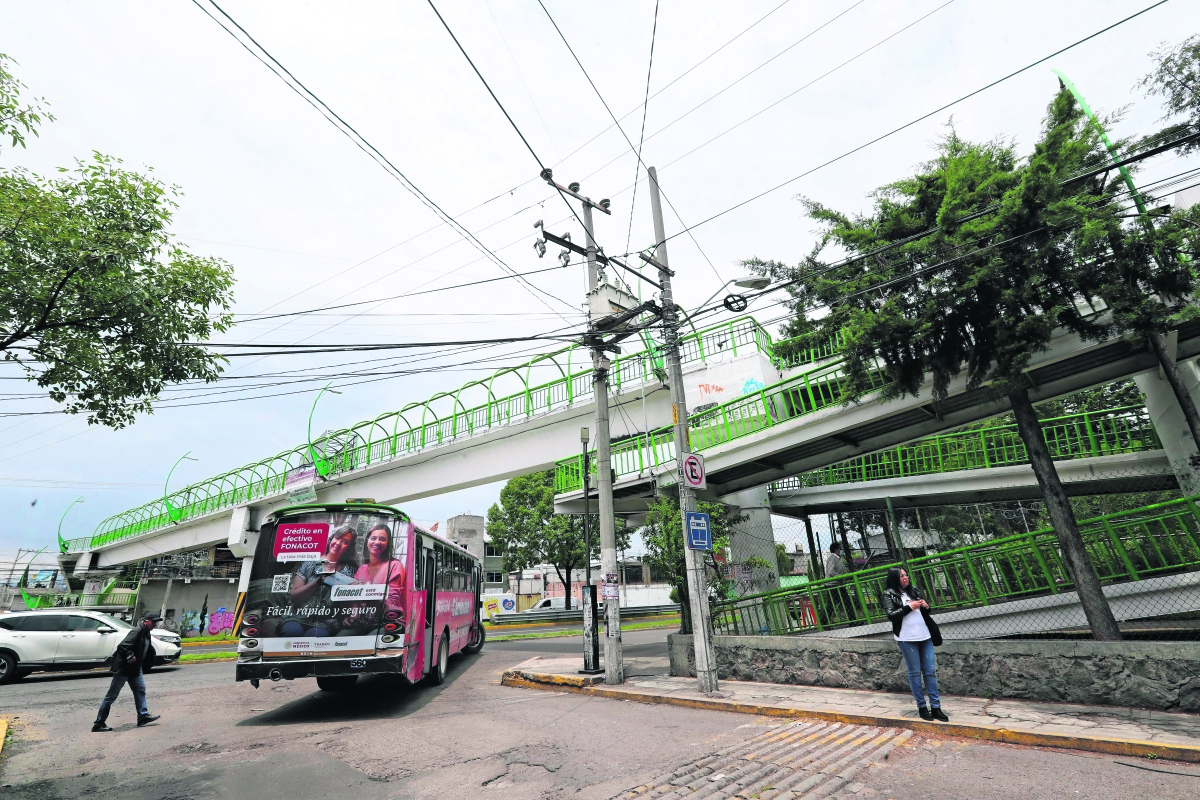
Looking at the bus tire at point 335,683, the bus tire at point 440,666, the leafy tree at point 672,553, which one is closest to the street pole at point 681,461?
the leafy tree at point 672,553

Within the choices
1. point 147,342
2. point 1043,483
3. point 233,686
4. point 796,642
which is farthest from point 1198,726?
point 233,686

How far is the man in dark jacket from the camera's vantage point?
8211 millimetres

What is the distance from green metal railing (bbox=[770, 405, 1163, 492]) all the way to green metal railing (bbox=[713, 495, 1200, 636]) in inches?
164

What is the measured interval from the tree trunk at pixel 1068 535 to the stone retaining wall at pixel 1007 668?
1.08m

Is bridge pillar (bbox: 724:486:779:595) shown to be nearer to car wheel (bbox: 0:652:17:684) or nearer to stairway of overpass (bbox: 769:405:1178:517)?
stairway of overpass (bbox: 769:405:1178:517)

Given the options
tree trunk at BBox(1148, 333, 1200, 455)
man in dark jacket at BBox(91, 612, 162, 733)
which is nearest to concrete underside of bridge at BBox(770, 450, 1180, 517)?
tree trunk at BBox(1148, 333, 1200, 455)

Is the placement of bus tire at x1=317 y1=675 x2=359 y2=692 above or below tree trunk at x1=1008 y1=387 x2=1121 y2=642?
below

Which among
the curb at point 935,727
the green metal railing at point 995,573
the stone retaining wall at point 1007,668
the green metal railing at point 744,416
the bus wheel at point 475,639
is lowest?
the curb at point 935,727

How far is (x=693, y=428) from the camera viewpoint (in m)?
15.0

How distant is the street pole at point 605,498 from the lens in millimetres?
11016

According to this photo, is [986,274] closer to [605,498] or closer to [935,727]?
[935,727]

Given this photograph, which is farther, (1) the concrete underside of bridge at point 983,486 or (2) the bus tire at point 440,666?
(1) the concrete underside of bridge at point 983,486

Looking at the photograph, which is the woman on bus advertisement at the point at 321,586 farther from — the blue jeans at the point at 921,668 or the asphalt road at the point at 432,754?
the blue jeans at the point at 921,668

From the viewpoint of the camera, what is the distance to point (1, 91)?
6445 mm
